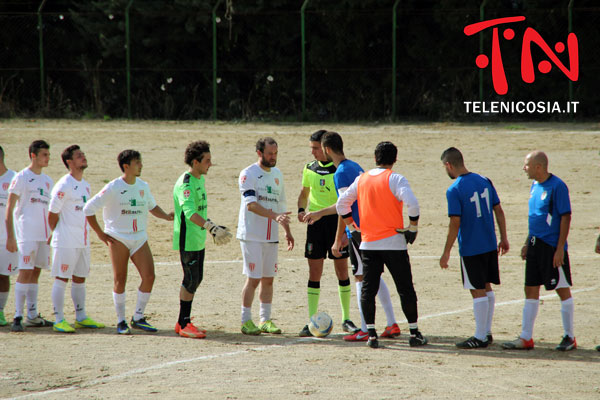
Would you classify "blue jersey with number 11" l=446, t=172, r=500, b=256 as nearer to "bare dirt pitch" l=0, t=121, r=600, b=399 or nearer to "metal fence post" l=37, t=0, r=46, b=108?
"bare dirt pitch" l=0, t=121, r=600, b=399

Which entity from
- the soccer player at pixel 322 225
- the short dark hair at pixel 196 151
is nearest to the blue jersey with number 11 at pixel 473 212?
the soccer player at pixel 322 225

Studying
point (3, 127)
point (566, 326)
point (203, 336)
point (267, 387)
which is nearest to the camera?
point (267, 387)

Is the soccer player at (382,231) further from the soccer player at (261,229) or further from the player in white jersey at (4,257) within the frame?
the player in white jersey at (4,257)

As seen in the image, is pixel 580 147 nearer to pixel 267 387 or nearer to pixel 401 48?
pixel 401 48

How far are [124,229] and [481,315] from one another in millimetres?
4209

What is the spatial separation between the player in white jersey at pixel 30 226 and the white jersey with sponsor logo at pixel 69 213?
32cm

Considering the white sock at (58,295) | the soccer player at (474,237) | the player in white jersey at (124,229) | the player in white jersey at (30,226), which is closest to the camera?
the soccer player at (474,237)

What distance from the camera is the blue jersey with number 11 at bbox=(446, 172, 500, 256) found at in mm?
8344

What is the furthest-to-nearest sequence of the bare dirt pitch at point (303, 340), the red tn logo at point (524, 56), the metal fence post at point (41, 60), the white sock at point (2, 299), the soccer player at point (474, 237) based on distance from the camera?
1. the metal fence post at point (41, 60)
2. the red tn logo at point (524, 56)
3. the white sock at point (2, 299)
4. the soccer player at point (474, 237)
5. the bare dirt pitch at point (303, 340)

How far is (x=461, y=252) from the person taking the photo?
333 inches

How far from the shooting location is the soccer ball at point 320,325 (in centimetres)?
894

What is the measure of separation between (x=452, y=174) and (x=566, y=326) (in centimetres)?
202

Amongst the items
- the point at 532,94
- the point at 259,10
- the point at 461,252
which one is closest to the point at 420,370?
the point at 461,252

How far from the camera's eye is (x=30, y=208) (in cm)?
966
